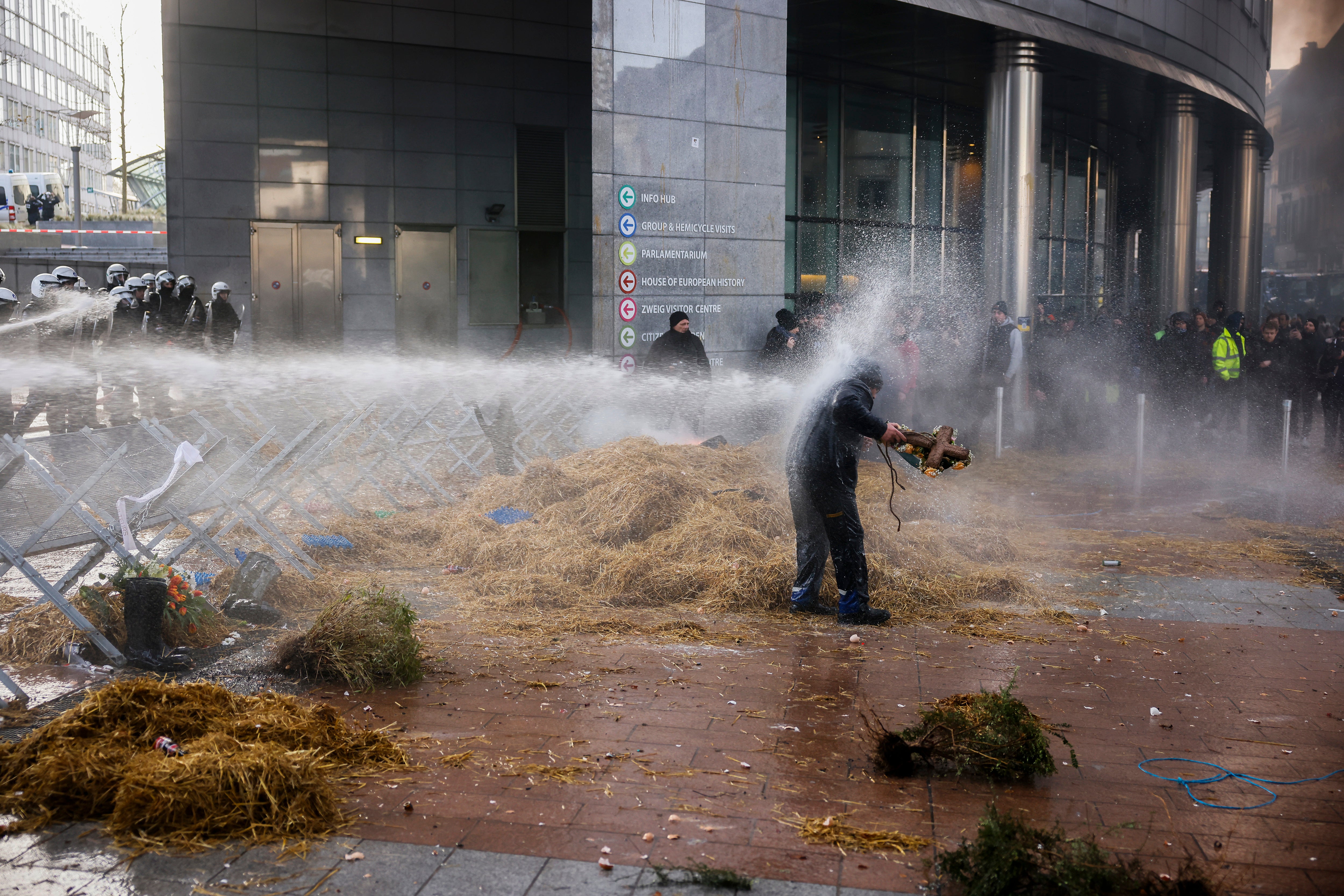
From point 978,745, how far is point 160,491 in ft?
16.4

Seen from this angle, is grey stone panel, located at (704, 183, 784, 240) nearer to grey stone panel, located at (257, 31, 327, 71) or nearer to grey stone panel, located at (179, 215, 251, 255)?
grey stone panel, located at (257, 31, 327, 71)

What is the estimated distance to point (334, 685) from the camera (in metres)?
5.71

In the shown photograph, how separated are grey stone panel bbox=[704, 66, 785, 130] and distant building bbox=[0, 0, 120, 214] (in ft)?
173

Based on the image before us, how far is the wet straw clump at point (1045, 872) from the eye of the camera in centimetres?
345

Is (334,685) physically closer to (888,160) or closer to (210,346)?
(210,346)

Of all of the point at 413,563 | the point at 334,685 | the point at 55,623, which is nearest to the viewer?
the point at 334,685

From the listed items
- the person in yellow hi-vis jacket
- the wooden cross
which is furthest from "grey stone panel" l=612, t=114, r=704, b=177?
the person in yellow hi-vis jacket

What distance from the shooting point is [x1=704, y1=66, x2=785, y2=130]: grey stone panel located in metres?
14.3

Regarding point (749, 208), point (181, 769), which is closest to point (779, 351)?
point (749, 208)

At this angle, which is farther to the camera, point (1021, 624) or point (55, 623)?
point (1021, 624)

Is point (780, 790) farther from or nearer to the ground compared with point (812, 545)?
nearer to the ground

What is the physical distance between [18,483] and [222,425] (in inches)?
69.9

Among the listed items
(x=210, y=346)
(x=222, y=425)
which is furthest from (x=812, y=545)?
(x=210, y=346)

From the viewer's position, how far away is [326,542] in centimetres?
866
